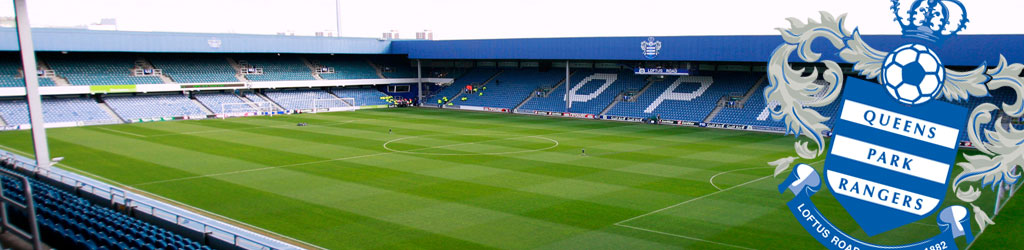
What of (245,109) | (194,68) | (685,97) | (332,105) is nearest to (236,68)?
(194,68)

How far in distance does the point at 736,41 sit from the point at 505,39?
21089 mm

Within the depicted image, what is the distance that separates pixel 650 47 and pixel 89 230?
4360 cm

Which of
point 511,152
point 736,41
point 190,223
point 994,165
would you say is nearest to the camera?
point 994,165

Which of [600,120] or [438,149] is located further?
[600,120]

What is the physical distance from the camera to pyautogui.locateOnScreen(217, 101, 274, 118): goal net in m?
55.2

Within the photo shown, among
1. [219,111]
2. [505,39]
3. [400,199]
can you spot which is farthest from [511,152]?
[219,111]

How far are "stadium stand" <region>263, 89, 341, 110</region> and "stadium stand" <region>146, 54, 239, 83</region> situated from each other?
3763 millimetres

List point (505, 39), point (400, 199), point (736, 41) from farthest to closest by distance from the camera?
point (505, 39)
point (736, 41)
point (400, 199)

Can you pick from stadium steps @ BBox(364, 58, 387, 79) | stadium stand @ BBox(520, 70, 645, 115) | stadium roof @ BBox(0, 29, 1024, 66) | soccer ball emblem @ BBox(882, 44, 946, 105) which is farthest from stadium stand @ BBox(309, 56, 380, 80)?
soccer ball emblem @ BBox(882, 44, 946, 105)

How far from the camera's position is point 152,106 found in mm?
52844

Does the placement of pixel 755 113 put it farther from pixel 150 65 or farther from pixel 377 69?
pixel 150 65

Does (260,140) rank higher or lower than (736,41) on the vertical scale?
lower

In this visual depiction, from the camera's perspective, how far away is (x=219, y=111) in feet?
181

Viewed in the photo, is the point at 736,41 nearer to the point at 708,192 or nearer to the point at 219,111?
the point at 708,192
